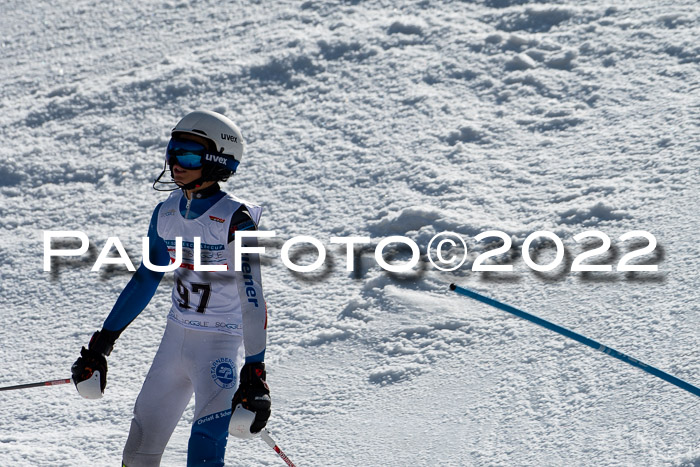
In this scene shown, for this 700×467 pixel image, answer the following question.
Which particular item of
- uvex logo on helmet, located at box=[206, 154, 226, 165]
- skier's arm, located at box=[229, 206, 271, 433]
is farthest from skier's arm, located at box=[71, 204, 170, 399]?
skier's arm, located at box=[229, 206, 271, 433]

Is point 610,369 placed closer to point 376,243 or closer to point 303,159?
point 376,243

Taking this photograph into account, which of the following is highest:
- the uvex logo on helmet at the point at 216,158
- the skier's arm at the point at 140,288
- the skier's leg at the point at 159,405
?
the uvex logo on helmet at the point at 216,158

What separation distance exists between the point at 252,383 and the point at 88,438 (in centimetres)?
236

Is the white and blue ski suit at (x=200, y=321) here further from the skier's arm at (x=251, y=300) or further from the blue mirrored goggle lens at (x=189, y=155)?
the blue mirrored goggle lens at (x=189, y=155)

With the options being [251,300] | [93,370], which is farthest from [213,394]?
[93,370]

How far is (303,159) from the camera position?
9227mm

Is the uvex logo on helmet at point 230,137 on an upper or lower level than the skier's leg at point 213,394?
upper

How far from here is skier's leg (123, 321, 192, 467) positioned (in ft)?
13.9

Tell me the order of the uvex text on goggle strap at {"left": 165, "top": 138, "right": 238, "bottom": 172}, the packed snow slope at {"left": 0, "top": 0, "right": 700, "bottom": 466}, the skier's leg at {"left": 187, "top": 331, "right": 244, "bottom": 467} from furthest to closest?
the packed snow slope at {"left": 0, "top": 0, "right": 700, "bottom": 466} < the uvex text on goggle strap at {"left": 165, "top": 138, "right": 238, "bottom": 172} < the skier's leg at {"left": 187, "top": 331, "right": 244, "bottom": 467}

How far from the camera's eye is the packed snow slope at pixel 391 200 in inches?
225

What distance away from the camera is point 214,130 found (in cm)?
438

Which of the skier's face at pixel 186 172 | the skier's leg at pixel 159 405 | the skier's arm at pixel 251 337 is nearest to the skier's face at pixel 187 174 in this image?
the skier's face at pixel 186 172

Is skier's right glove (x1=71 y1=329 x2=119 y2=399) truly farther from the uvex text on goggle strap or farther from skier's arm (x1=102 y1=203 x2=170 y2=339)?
the uvex text on goggle strap

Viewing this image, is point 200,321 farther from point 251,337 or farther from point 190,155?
point 190,155
